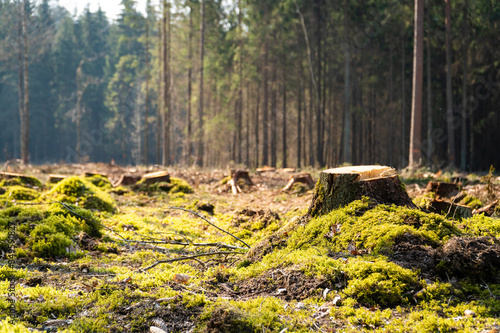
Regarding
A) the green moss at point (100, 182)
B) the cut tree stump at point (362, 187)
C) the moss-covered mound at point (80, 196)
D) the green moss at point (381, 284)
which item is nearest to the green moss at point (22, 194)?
the moss-covered mound at point (80, 196)

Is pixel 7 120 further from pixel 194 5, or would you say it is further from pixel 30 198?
pixel 30 198

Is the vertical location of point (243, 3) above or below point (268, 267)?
above

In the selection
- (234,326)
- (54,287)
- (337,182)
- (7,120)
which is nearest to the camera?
(234,326)

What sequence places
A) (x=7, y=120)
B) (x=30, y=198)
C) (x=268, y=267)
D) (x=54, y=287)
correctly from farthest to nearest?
(x=7, y=120)
(x=30, y=198)
(x=268, y=267)
(x=54, y=287)

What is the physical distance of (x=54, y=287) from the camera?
4418 millimetres

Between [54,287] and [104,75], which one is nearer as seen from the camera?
[54,287]

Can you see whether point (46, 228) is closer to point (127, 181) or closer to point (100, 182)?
point (100, 182)

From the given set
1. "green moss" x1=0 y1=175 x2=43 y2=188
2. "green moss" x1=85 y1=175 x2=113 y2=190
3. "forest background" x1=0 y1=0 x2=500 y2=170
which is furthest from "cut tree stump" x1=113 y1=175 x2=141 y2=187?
"forest background" x1=0 y1=0 x2=500 y2=170

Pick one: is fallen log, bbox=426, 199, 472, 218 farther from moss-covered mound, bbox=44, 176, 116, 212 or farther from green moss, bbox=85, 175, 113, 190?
green moss, bbox=85, 175, 113, 190

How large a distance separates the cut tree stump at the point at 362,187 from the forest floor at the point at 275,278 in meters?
0.21

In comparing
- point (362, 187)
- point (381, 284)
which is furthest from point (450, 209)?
point (381, 284)

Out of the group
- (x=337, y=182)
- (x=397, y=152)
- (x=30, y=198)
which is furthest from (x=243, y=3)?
(x=337, y=182)

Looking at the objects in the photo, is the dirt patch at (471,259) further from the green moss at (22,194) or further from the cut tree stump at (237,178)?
the cut tree stump at (237,178)

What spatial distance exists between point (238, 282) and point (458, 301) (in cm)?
218
